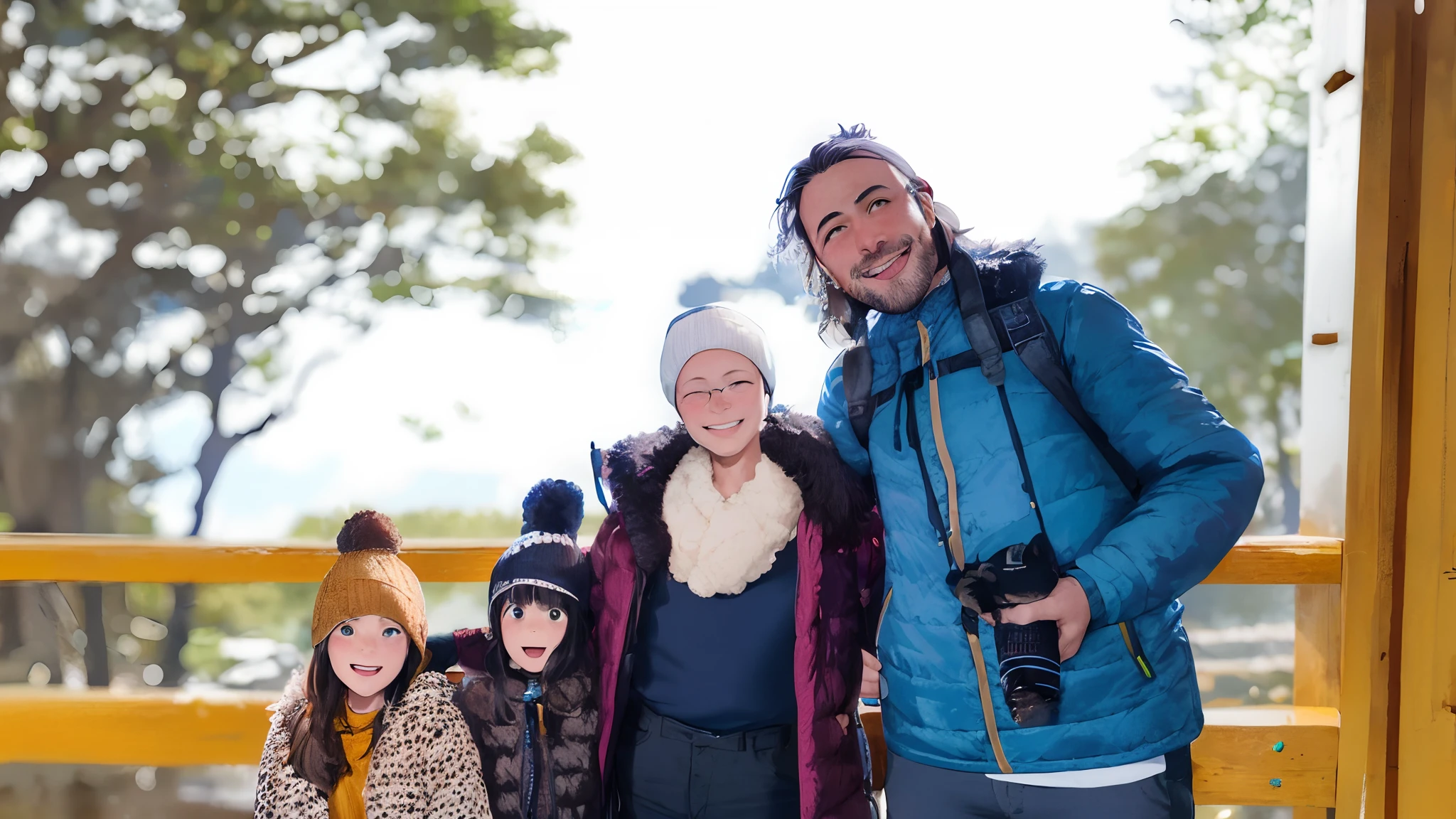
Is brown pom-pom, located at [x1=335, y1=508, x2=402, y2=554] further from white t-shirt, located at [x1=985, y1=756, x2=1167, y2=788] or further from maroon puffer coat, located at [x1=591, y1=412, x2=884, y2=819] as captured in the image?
white t-shirt, located at [x1=985, y1=756, x2=1167, y2=788]

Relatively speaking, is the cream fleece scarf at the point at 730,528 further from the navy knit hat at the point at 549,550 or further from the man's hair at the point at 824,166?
the man's hair at the point at 824,166

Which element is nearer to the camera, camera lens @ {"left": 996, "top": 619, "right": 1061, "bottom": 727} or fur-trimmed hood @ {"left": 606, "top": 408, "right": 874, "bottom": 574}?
camera lens @ {"left": 996, "top": 619, "right": 1061, "bottom": 727}

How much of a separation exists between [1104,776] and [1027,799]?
0.53 ft

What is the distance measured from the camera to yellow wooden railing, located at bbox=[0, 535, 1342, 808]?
236 cm

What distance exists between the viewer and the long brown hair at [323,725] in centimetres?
189

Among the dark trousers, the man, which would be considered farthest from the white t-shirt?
the dark trousers

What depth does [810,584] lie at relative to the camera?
72.8 inches

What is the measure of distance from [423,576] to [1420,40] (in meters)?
3.33

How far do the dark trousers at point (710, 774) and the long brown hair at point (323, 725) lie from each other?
634 mm

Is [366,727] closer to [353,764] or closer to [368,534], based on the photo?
[353,764]

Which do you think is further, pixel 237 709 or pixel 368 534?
pixel 237 709

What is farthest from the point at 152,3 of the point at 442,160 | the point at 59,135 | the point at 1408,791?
the point at 1408,791

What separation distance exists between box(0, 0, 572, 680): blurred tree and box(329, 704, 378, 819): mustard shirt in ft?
21.1

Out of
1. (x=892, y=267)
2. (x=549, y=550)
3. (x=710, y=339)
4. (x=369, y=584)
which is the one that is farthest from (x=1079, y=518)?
(x=369, y=584)
